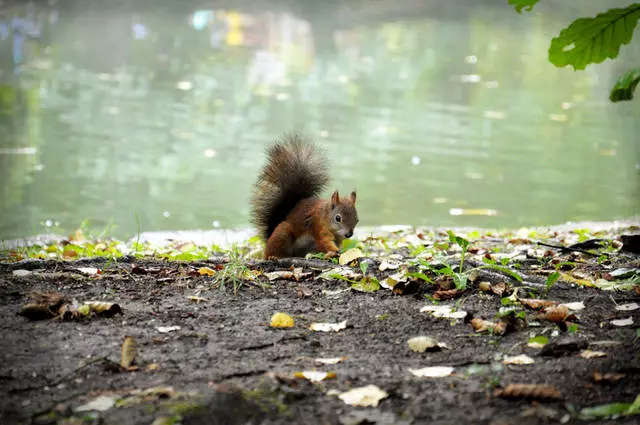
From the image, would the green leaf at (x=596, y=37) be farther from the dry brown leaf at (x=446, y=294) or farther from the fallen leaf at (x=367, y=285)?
the fallen leaf at (x=367, y=285)

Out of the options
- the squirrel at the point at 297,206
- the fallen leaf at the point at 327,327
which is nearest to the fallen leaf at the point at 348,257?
the squirrel at the point at 297,206

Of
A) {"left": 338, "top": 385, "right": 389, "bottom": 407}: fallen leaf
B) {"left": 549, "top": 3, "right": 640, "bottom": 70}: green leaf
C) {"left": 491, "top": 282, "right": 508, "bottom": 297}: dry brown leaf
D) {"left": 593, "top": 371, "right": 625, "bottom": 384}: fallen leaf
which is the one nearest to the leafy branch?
{"left": 549, "top": 3, "right": 640, "bottom": 70}: green leaf

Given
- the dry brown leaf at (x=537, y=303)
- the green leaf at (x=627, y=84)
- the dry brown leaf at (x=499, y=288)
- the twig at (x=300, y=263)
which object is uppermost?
the green leaf at (x=627, y=84)

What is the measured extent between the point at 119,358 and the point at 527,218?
586 centimetres

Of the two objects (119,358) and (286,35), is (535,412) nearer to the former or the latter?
(119,358)

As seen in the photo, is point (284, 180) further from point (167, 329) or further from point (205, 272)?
point (167, 329)

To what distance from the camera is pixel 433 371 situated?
255 centimetres

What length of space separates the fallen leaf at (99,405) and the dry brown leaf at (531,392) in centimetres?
114

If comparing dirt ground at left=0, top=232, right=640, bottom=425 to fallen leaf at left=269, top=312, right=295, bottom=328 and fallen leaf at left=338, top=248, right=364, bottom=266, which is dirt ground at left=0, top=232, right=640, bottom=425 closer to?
fallen leaf at left=269, top=312, right=295, bottom=328

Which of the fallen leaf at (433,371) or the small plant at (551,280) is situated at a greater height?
the small plant at (551,280)

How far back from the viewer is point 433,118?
38.9ft

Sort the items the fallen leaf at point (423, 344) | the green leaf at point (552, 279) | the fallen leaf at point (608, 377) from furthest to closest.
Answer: the green leaf at point (552, 279) < the fallen leaf at point (423, 344) < the fallen leaf at point (608, 377)

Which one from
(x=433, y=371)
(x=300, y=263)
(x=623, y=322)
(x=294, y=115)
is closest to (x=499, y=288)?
(x=623, y=322)

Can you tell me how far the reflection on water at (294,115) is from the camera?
8133 millimetres
